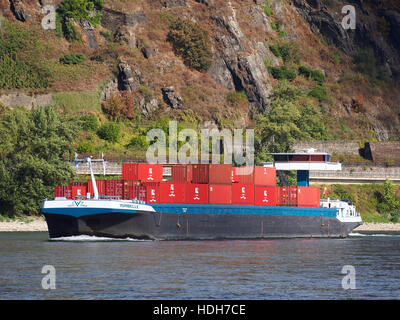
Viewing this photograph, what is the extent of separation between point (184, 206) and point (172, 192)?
5.90ft

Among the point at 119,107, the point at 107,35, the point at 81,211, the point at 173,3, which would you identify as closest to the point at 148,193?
the point at 81,211

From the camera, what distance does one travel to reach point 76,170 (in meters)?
106

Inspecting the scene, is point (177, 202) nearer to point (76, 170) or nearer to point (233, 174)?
point (233, 174)

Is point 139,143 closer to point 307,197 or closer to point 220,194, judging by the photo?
point 307,197

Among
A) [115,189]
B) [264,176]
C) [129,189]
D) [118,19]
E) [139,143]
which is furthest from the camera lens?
[118,19]

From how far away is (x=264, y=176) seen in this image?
283 feet

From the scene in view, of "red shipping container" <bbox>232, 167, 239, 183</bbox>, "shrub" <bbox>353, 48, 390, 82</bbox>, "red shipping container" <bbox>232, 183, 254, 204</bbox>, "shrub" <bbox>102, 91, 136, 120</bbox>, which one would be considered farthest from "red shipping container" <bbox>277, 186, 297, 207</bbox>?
"shrub" <bbox>353, 48, 390, 82</bbox>

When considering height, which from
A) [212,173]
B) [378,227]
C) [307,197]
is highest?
[212,173]

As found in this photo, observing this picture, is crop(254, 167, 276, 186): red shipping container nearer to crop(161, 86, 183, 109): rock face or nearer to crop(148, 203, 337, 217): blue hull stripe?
crop(148, 203, 337, 217): blue hull stripe

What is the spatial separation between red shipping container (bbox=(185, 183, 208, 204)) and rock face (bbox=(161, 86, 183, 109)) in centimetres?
5414

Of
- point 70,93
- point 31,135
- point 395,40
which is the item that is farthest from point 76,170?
point 395,40

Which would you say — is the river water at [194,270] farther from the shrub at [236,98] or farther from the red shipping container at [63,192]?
the shrub at [236,98]

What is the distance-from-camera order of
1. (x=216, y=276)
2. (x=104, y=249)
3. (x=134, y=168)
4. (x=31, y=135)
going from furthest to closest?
1. (x=31, y=135)
2. (x=134, y=168)
3. (x=104, y=249)
4. (x=216, y=276)

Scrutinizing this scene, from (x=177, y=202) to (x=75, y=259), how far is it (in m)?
21.9
